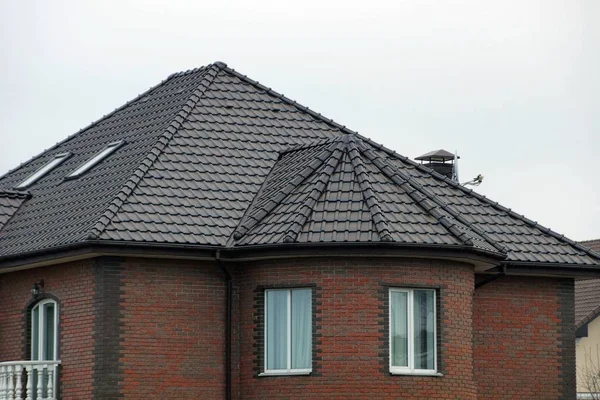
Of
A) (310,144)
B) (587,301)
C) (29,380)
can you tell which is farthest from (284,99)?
(587,301)

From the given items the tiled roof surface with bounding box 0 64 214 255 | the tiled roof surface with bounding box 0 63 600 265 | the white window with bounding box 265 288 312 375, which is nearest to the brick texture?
the white window with bounding box 265 288 312 375

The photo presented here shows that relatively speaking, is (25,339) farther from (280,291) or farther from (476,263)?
(476,263)

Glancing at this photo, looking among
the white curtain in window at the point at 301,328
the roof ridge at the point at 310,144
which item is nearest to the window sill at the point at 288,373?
the white curtain in window at the point at 301,328

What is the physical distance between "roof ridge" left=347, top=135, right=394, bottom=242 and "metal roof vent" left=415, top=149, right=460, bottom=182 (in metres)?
9.45

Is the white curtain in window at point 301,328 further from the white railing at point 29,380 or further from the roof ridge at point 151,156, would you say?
the white railing at point 29,380

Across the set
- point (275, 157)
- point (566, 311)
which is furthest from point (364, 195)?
point (566, 311)

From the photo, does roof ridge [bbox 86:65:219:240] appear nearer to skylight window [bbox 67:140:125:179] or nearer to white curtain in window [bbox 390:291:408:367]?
skylight window [bbox 67:140:125:179]

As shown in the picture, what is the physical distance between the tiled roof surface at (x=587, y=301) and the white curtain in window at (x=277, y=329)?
2422cm

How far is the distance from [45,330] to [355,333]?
20.8ft

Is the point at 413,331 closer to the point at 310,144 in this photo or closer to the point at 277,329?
the point at 277,329

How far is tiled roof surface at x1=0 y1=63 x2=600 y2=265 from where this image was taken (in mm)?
27797

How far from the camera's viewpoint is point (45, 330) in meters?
29.4

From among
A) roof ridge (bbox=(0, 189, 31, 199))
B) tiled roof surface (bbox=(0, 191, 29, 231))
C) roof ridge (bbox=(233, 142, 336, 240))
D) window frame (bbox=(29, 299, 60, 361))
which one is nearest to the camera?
roof ridge (bbox=(233, 142, 336, 240))

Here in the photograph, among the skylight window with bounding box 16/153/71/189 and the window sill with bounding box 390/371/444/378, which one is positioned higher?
the skylight window with bounding box 16/153/71/189
